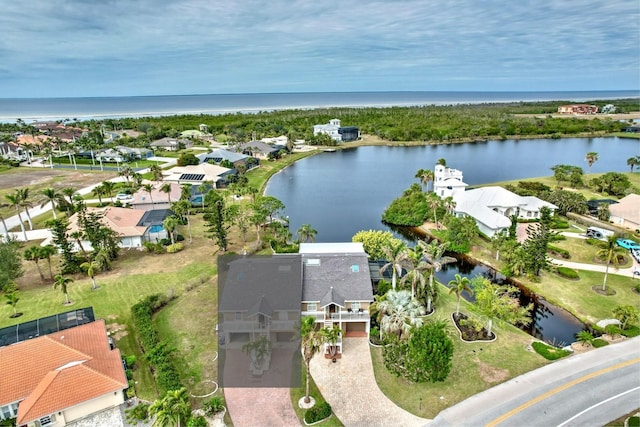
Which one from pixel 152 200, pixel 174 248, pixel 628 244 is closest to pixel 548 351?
pixel 628 244

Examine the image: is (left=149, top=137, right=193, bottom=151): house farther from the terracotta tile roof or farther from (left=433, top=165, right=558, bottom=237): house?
(left=433, top=165, right=558, bottom=237): house

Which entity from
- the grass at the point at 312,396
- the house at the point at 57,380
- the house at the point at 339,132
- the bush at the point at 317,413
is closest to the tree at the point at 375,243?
the grass at the point at 312,396

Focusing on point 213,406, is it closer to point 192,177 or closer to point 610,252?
point 610,252

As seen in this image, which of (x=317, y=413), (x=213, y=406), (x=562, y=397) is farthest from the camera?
(x=562, y=397)

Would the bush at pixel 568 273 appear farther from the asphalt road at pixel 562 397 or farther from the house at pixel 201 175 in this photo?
the house at pixel 201 175

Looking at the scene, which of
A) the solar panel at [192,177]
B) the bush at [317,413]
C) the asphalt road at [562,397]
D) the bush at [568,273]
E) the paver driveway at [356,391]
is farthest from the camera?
the solar panel at [192,177]
